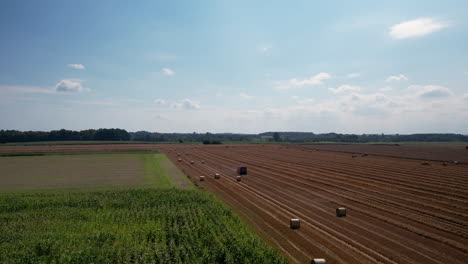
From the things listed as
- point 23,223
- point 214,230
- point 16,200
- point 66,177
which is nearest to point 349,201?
point 214,230

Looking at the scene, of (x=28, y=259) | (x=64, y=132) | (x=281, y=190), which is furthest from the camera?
(x=64, y=132)

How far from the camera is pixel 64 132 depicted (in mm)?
181250

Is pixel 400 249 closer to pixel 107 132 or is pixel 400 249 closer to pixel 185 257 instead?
pixel 185 257

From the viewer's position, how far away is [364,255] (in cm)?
1530

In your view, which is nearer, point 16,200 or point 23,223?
point 23,223

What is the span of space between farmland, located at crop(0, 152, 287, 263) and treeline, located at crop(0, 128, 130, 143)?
161 m

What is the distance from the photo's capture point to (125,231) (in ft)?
61.9

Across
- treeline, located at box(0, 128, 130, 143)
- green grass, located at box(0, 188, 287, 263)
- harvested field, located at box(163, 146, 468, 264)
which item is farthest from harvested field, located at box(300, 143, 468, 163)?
treeline, located at box(0, 128, 130, 143)

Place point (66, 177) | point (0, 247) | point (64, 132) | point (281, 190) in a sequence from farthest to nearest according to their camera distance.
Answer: point (64, 132), point (66, 177), point (281, 190), point (0, 247)

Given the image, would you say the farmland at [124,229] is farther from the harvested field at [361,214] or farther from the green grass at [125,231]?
the harvested field at [361,214]

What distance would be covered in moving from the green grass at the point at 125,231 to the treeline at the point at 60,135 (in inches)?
6553

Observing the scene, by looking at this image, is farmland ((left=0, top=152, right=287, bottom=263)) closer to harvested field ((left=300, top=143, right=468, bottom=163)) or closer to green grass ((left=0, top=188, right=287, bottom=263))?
green grass ((left=0, top=188, right=287, bottom=263))

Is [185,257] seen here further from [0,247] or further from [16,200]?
[16,200]

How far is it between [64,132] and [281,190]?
183958 millimetres
